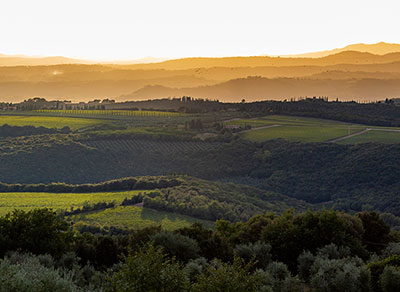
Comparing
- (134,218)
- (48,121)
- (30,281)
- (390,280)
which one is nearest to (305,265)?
(390,280)

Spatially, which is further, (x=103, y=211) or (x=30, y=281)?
(x=103, y=211)

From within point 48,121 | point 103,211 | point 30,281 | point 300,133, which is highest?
point 30,281

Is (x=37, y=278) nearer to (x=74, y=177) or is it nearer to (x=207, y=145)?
(x=74, y=177)

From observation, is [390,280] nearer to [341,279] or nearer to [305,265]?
[341,279]

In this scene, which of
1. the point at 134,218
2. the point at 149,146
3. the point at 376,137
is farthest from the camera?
the point at 149,146

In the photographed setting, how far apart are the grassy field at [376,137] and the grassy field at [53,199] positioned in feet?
125

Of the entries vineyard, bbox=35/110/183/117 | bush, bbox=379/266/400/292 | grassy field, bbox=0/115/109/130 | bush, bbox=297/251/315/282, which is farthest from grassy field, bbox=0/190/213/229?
vineyard, bbox=35/110/183/117

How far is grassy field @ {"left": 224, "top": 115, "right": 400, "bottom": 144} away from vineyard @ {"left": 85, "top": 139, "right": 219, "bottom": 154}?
Answer: 7757mm

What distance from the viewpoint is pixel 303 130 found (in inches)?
3666

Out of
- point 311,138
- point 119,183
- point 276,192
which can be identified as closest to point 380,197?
point 276,192

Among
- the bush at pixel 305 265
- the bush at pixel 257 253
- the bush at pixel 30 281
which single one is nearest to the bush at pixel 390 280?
the bush at pixel 305 265

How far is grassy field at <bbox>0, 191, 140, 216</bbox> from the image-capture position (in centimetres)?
5822

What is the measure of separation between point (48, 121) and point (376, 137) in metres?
61.2

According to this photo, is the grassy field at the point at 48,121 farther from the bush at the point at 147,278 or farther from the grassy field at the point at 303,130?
the bush at the point at 147,278
